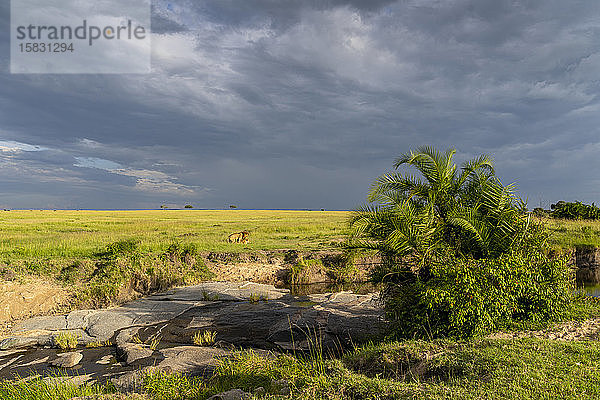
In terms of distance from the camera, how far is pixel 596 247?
96.4 feet

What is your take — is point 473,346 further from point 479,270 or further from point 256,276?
point 256,276

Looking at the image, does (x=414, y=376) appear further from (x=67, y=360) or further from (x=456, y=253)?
(x=67, y=360)

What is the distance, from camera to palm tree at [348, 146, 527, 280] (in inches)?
431

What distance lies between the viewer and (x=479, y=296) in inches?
384

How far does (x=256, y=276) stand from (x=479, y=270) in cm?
1616

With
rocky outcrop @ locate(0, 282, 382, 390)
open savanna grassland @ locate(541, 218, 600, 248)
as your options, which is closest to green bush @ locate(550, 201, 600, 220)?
open savanna grassland @ locate(541, 218, 600, 248)

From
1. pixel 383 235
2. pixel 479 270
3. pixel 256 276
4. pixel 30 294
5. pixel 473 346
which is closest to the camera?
pixel 473 346

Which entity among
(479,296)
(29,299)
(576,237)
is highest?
(479,296)

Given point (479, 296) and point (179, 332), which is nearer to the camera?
point (479, 296)

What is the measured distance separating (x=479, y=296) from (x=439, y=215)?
290 cm

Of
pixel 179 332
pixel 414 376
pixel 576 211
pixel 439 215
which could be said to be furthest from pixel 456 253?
pixel 576 211

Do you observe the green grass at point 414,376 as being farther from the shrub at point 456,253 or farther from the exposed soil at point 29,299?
the exposed soil at point 29,299

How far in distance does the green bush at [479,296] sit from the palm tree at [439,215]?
61 centimetres

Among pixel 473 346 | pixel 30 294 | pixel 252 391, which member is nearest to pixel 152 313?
pixel 30 294
